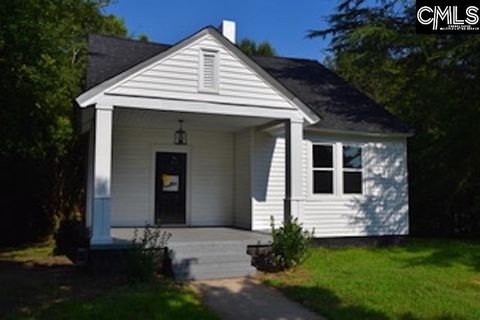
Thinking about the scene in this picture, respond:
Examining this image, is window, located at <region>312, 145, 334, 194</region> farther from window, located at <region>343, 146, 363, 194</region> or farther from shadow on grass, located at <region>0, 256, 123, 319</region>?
shadow on grass, located at <region>0, 256, 123, 319</region>

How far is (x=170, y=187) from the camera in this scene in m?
13.5

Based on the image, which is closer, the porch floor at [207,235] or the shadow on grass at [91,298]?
the shadow on grass at [91,298]

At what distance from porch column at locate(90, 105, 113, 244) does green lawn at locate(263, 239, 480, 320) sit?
10.6 feet

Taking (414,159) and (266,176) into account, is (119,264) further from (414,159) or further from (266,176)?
(414,159)

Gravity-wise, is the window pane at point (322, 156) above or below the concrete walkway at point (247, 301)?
above

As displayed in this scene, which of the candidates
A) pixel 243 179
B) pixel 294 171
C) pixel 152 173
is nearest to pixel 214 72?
pixel 294 171

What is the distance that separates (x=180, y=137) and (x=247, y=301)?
6.43 m

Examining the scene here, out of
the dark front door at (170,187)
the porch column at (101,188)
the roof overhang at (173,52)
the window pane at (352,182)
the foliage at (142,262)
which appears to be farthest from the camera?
the window pane at (352,182)

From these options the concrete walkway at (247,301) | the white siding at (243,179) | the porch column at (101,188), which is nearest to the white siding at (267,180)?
the white siding at (243,179)

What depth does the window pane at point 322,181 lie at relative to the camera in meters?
13.2

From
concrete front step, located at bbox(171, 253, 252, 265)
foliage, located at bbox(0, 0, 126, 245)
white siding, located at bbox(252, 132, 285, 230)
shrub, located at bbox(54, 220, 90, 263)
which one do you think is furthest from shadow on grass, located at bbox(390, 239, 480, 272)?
foliage, located at bbox(0, 0, 126, 245)

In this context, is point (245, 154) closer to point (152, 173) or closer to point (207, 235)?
point (152, 173)

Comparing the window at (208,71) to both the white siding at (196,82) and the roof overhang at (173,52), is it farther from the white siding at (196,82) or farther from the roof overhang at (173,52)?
the roof overhang at (173,52)

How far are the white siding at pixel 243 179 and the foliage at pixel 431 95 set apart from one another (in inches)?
201
